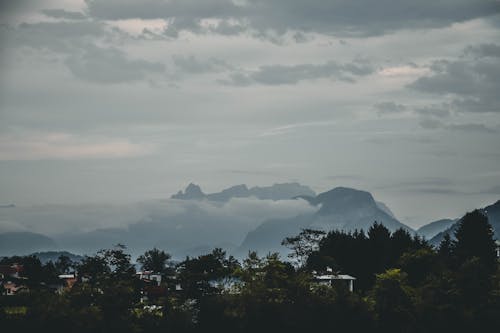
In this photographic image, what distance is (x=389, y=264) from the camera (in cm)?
11025

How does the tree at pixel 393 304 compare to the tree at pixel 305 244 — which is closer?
the tree at pixel 393 304

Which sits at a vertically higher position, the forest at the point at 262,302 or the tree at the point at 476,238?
the tree at the point at 476,238

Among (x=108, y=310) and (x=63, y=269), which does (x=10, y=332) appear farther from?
(x=63, y=269)

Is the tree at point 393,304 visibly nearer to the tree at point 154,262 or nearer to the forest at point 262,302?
the forest at point 262,302

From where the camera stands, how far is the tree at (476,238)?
105m

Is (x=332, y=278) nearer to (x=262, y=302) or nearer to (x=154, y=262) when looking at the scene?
(x=262, y=302)

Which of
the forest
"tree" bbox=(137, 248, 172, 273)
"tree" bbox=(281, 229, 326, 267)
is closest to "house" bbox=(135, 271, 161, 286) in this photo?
the forest

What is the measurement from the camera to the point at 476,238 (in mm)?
108000

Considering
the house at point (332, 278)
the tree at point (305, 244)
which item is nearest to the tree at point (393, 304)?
the house at point (332, 278)

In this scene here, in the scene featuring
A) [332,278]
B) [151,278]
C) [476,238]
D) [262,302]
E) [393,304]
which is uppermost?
[476,238]

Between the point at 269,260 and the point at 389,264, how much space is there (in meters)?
30.8

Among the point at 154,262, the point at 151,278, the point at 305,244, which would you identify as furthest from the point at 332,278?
the point at 154,262

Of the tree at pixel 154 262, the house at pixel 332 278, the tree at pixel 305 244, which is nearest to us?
the house at pixel 332 278

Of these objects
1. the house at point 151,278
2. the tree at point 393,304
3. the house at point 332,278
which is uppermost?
the house at point 151,278
